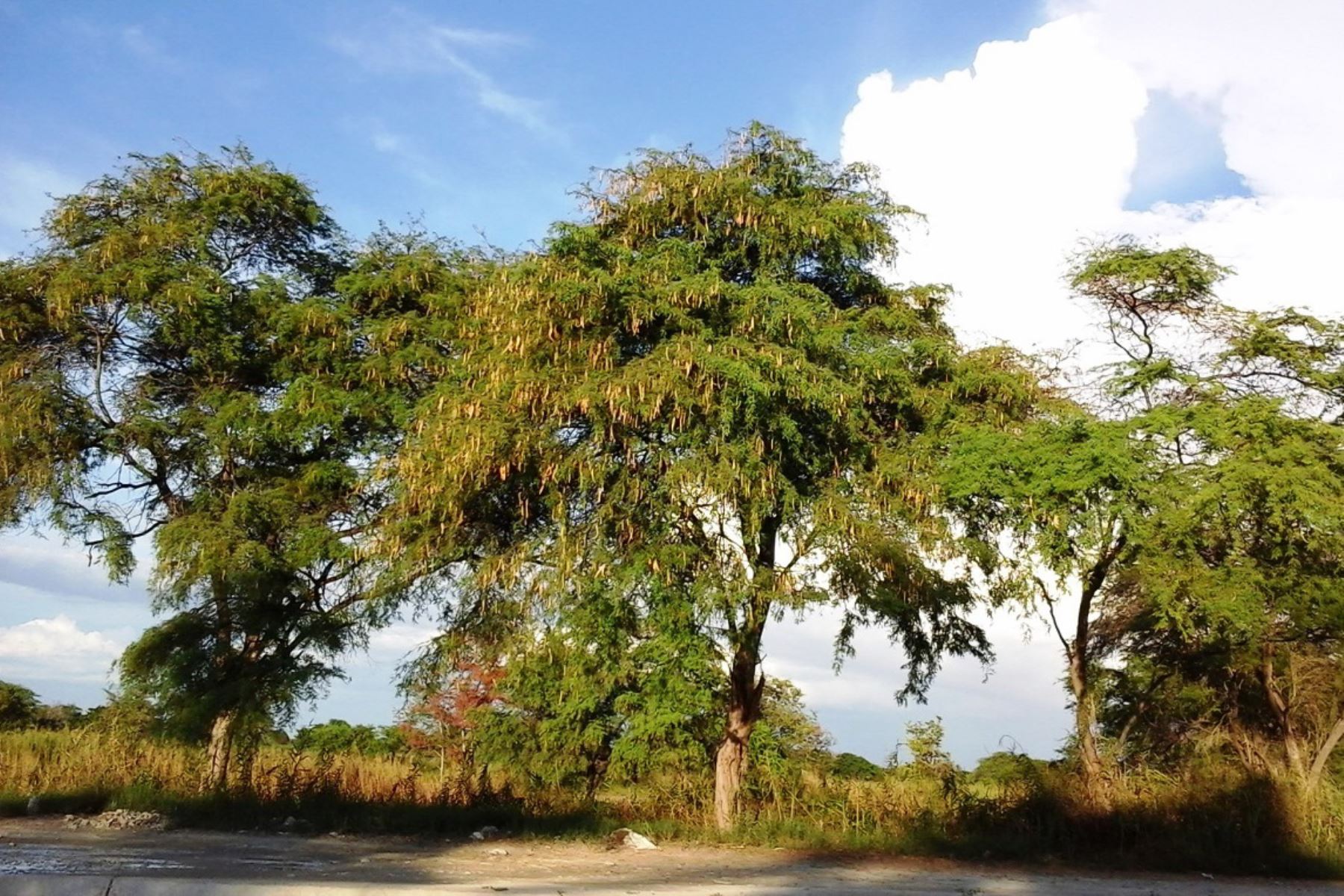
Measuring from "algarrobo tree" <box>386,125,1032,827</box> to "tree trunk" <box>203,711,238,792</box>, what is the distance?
459 centimetres

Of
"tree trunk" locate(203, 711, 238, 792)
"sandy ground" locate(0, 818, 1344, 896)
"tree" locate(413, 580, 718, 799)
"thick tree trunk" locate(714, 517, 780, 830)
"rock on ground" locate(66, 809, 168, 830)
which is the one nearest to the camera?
"sandy ground" locate(0, 818, 1344, 896)

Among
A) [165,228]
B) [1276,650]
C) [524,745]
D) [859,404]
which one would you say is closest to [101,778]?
[524,745]

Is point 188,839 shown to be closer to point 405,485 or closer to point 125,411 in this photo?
point 405,485

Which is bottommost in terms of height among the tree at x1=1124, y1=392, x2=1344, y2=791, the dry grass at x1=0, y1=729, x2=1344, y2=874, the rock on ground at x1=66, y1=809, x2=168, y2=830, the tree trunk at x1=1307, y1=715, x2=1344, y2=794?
the rock on ground at x1=66, y1=809, x2=168, y2=830

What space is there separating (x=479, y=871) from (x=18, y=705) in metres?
32.1

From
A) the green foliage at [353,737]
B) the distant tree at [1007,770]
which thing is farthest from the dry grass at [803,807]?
the green foliage at [353,737]

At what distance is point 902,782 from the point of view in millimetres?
17453

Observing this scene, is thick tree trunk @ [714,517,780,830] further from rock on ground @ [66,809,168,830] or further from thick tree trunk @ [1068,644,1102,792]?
rock on ground @ [66,809,168,830]

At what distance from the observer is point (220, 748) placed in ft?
61.4

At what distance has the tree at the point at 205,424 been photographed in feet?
59.4

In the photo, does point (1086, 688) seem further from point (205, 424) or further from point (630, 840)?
point (205, 424)

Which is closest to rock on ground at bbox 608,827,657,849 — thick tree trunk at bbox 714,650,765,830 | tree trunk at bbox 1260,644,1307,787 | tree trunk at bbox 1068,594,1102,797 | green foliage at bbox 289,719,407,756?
thick tree trunk at bbox 714,650,765,830

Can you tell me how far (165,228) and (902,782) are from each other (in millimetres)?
15254

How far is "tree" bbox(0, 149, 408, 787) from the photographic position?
1811 cm
